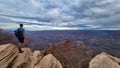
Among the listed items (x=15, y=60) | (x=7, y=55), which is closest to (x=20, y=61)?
(x=15, y=60)

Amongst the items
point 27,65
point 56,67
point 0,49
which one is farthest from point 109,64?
point 0,49

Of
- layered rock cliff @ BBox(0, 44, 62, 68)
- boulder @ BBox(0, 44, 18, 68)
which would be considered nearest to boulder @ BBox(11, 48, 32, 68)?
layered rock cliff @ BBox(0, 44, 62, 68)

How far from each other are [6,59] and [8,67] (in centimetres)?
113

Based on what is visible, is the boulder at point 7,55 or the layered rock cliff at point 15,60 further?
the layered rock cliff at point 15,60

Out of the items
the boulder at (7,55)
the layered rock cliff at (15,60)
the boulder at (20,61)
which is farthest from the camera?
the boulder at (20,61)

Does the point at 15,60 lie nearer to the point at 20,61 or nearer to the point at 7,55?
the point at 20,61

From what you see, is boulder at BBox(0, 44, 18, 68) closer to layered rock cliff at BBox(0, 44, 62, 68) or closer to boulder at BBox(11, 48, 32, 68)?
layered rock cliff at BBox(0, 44, 62, 68)

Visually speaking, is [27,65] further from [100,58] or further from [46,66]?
[100,58]

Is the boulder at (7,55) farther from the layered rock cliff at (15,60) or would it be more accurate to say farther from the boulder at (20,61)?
the boulder at (20,61)

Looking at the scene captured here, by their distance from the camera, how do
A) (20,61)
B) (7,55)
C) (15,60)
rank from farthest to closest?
(15,60) < (20,61) < (7,55)

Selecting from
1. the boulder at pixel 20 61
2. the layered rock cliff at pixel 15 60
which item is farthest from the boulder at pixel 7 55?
the boulder at pixel 20 61

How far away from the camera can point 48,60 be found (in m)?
24.8

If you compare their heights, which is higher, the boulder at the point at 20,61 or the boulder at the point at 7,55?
the boulder at the point at 7,55

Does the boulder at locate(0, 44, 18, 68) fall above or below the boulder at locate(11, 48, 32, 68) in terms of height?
above
